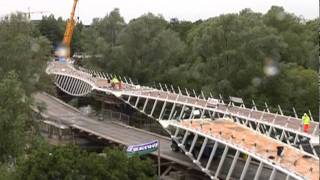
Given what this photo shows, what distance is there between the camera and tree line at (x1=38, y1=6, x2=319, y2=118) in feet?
209

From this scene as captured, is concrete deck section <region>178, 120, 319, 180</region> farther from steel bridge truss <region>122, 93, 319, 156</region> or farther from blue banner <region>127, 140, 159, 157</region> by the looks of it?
blue banner <region>127, 140, 159, 157</region>

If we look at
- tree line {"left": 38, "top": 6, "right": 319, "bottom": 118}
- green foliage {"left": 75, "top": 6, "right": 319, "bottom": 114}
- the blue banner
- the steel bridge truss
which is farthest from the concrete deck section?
green foliage {"left": 75, "top": 6, "right": 319, "bottom": 114}

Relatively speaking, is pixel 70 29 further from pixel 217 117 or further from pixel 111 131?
pixel 217 117

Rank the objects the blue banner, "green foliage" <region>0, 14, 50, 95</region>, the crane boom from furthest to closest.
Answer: the crane boom → "green foliage" <region>0, 14, 50, 95</region> → the blue banner

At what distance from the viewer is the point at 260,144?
125 ft

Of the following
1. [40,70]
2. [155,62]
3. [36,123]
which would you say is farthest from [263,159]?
[155,62]

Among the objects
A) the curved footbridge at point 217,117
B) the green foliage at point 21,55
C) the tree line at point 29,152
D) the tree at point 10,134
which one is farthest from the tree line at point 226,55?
the tree at point 10,134

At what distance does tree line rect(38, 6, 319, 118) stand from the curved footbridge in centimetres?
351

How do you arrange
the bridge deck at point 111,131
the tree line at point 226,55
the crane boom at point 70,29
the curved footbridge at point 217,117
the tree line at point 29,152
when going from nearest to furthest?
the tree line at point 29,152, the curved footbridge at point 217,117, the bridge deck at point 111,131, the tree line at point 226,55, the crane boom at point 70,29

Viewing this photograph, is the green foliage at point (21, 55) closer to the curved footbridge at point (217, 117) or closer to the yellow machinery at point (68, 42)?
the curved footbridge at point (217, 117)

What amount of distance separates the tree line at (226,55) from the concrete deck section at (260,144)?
17.0m

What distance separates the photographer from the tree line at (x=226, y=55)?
63.8 meters

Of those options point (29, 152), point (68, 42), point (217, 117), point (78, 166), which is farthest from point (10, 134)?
point (68, 42)

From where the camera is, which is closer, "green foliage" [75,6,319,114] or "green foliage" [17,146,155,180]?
"green foliage" [17,146,155,180]
